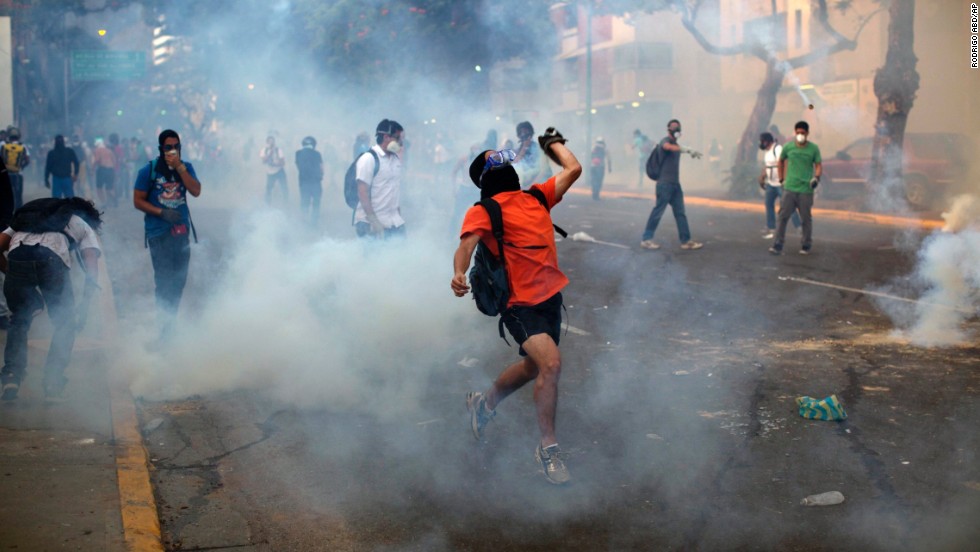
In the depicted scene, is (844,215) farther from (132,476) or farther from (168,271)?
(132,476)

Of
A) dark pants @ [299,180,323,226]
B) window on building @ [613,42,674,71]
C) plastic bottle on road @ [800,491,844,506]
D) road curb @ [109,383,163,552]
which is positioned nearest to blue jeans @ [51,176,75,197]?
dark pants @ [299,180,323,226]

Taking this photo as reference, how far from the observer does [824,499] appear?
4059mm

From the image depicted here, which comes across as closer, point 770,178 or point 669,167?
point 669,167

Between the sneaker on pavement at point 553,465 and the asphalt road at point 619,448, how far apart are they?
0.16ft

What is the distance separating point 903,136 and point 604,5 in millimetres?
6236

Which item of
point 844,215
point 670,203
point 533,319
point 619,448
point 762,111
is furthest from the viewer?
point 762,111

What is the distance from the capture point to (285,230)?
589 inches

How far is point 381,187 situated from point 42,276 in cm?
291

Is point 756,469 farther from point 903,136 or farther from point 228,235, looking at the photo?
point 903,136

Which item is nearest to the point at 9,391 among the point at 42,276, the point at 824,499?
the point at 42,276

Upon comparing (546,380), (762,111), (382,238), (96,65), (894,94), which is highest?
(96,65)

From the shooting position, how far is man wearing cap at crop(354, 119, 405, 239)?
306 inches

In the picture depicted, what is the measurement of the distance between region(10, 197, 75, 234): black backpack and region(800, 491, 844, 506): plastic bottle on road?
4.20 m

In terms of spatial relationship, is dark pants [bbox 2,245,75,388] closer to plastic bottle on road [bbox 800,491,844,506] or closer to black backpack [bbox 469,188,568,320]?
black backpack [bbox 469,188,568,320]
